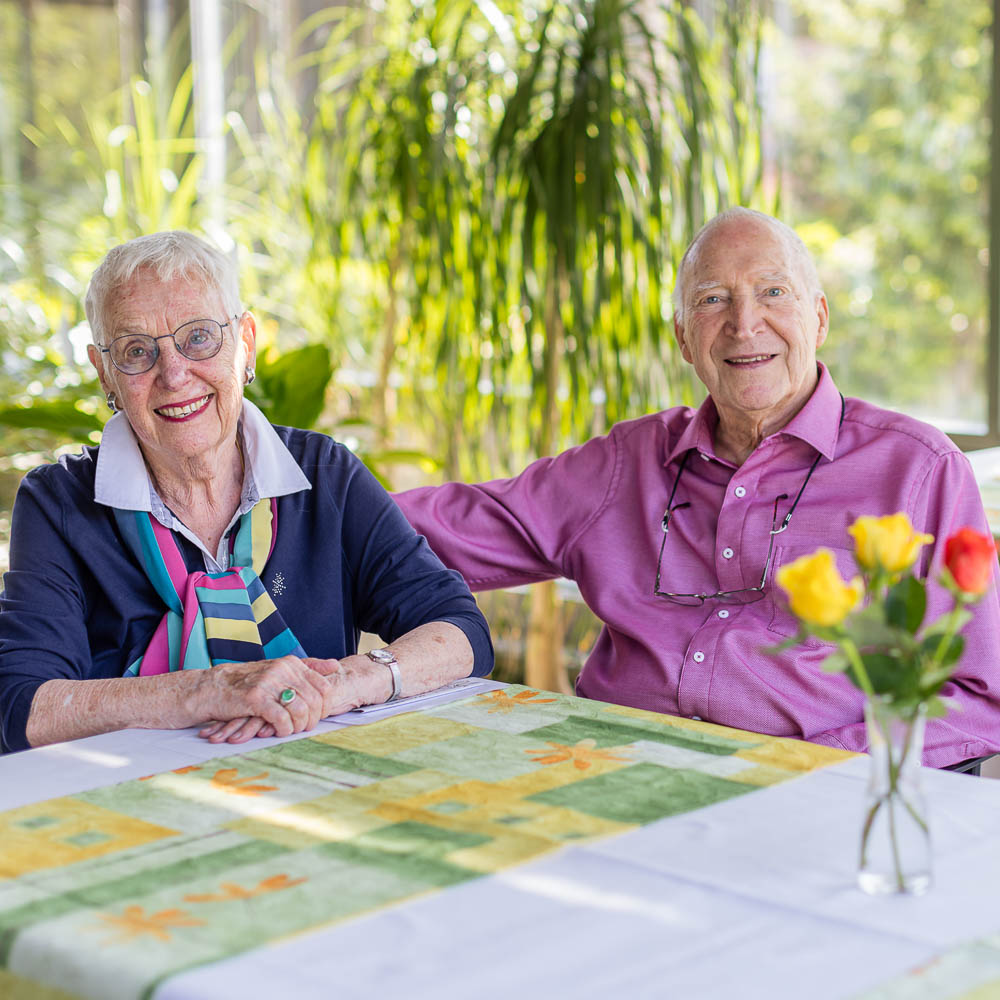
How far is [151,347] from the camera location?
6.15 feet

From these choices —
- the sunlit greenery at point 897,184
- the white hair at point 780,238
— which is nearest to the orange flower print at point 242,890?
the white hair at point 780,238

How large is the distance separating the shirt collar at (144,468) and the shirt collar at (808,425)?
60cm

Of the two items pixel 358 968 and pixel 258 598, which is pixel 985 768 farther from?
pixel 358 968

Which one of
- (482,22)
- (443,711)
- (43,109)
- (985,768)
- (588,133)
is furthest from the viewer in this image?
(43,109)

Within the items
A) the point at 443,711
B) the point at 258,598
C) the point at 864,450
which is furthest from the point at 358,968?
the point at 864,450

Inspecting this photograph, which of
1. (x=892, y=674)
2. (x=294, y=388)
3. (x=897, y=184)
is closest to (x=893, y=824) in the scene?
(x=892, y=674)

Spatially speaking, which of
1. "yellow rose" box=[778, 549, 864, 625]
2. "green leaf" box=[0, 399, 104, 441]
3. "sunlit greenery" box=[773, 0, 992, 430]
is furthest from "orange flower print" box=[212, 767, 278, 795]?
"sunlit greenery" box=[773, 0, 992, 430]

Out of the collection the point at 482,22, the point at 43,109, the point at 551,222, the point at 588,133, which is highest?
the point at 43,109

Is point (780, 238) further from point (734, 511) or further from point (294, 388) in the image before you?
point (294, 388)

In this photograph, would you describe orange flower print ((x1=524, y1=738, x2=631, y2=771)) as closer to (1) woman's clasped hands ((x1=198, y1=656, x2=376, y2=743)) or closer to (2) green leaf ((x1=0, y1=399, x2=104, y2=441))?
(1) woman's clasped hands ((x1=198, y1=656, x2=376, y2=743))

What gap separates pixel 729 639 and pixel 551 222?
1486 millimetres

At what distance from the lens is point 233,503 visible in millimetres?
1944

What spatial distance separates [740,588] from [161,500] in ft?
2.84

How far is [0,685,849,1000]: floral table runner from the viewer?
0.99m
